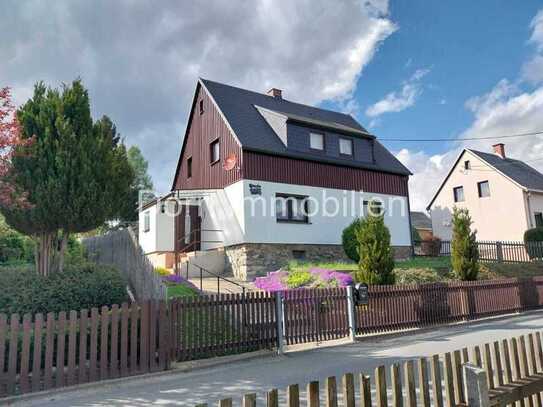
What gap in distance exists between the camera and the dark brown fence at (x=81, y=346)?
232 inches

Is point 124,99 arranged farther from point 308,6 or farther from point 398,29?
point 398,29

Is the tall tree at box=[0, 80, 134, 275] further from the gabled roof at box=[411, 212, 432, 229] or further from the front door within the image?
the gabled roof at box=[411, 212, 432, 229]

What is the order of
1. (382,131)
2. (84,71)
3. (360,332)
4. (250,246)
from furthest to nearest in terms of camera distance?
(382,131) → (250,246) → (84,71) → (360,332)

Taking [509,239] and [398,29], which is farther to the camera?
[509,239]

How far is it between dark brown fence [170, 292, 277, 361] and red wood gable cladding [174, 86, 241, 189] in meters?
10.2

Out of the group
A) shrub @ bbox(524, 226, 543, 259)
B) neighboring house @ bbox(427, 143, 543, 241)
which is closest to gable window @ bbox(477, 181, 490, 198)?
neighboring house @ bbox(427, 143, 543, 241)

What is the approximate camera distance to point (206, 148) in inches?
838

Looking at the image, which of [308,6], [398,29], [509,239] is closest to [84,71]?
[308,6]

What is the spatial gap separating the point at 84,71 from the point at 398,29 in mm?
10376

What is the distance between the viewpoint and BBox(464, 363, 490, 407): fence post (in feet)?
9.34

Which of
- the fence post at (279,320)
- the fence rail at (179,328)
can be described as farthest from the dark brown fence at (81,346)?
the fence post at (279,320)

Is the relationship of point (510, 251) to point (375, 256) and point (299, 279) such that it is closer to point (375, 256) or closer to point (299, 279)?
point (375, 256)

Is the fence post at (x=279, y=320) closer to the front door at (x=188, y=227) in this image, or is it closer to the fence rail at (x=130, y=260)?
the fence rail at (x=130, y=260)

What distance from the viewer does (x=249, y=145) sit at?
17.9 meters
